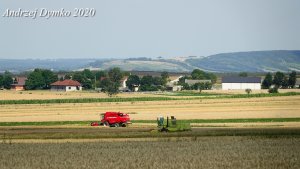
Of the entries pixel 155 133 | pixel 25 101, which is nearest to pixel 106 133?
pixel 155 133

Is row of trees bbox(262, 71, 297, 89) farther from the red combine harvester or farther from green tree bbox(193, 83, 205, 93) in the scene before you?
the red combine harvester

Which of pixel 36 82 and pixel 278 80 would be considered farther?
pixel 36 82

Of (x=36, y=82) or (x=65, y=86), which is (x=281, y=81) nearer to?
(x=65, y=86)

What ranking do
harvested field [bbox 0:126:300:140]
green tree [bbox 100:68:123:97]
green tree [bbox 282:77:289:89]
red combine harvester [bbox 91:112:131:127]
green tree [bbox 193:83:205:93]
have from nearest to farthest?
harvested field [bbox 0:126:300:140], red combine harvester [bbox 91:112:131:127], green tree [bbox 100:68:123:97], green tree [bbox 193:83:205:93], green tree [bbox 282:77:289:89]

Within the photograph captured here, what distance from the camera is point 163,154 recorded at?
131ft

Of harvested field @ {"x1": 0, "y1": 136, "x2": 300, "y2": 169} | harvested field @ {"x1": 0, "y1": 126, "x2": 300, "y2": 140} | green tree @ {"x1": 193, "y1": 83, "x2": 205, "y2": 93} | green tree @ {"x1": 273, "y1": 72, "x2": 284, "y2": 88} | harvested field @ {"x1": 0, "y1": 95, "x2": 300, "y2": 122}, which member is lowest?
harvested field @ {"x1": 0, "y1": 136, "x2": 300, "y2": 169}

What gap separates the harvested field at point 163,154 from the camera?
3547cm

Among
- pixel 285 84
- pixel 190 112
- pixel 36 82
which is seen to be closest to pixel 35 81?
pixel 36 82

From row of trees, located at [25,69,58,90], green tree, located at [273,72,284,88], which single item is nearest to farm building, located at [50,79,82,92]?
row of trees, located at [25,69,58,90]

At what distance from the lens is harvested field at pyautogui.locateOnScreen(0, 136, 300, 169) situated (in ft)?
116

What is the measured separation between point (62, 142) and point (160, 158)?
13252mm

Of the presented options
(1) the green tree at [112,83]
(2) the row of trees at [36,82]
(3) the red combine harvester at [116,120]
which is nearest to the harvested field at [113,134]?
(3) the red combine harvester at [116,120]

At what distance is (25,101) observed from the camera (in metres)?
122

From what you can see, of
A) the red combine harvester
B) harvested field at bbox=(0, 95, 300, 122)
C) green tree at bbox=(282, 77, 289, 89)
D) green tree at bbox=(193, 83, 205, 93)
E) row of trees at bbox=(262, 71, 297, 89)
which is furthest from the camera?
green tree at bbox=(282, 77, 289, 89)
